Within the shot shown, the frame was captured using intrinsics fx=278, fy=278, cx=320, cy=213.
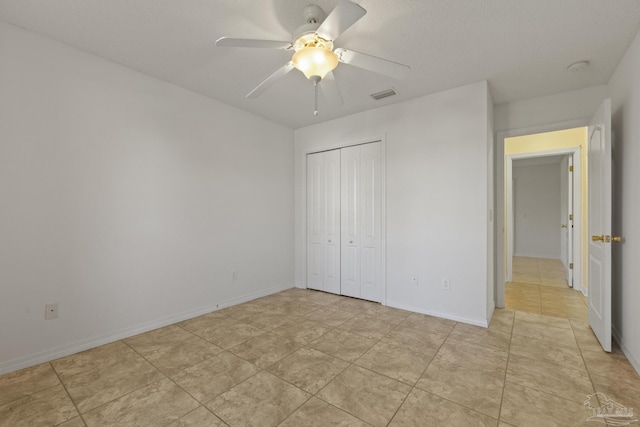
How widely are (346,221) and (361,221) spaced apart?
0.82ft

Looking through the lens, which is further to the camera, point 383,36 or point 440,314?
point 440,314

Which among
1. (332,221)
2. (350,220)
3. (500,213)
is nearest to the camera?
(500,213)

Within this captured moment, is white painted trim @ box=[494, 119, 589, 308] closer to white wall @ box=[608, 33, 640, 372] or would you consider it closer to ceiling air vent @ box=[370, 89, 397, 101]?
white wall @ box=[608, 33, 640, 372]

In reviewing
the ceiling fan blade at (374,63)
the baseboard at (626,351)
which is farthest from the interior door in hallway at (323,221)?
the baseboard at (626,351)

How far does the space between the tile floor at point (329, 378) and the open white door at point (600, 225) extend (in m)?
0.25

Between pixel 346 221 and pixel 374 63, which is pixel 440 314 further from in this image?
pixel 374 63

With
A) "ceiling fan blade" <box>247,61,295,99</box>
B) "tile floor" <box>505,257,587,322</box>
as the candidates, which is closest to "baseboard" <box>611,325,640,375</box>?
"tile floor" <box>505,257,587,322</box>

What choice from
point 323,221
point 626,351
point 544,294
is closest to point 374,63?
point 323,221

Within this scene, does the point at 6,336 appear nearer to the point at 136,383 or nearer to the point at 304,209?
the point at 136,383

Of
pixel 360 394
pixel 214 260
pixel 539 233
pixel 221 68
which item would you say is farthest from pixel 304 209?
pixel 539 233

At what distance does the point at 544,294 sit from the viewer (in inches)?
159

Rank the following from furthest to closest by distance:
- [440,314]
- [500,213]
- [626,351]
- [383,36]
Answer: [500,213] → [440,314] → [626,351] → [383,36]

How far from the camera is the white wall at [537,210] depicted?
281 inches

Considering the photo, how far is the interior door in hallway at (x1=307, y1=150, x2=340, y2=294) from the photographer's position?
162 inches
